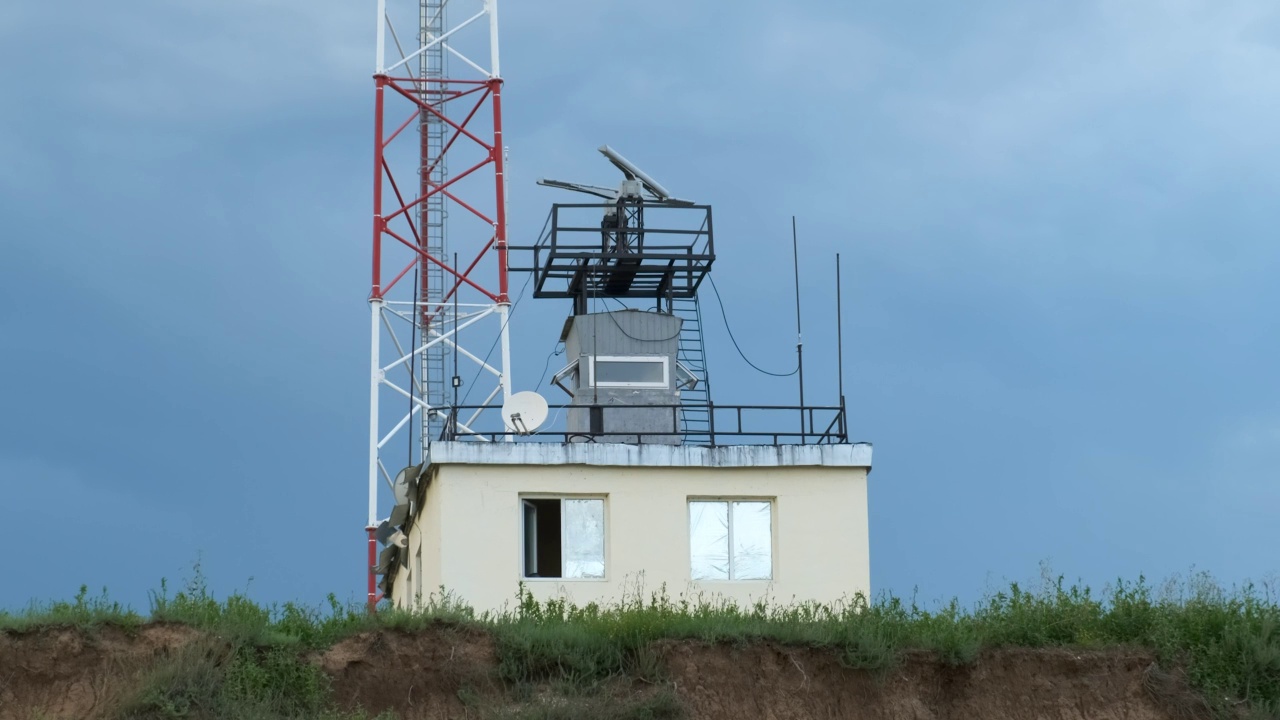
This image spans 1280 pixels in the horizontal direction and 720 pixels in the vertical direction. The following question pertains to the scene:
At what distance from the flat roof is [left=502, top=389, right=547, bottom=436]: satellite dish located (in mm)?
725

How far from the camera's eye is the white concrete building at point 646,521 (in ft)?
97.5

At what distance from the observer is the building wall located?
97.2 ft

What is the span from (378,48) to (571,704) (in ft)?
58.4

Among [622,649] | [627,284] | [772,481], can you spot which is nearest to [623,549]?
[772,481]

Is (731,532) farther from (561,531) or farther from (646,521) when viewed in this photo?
(561,531)

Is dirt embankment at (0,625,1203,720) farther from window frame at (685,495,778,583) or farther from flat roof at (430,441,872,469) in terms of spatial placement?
flat roof at (430,441,872,469)

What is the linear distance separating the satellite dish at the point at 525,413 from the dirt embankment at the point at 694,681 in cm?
627

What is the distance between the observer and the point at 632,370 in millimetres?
34406

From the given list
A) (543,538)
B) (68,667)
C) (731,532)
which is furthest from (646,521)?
(68,667)

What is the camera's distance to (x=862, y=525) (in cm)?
3055

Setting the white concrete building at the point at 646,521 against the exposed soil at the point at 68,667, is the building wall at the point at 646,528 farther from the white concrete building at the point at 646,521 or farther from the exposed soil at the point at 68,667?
the exposed soil at the point at 68,667

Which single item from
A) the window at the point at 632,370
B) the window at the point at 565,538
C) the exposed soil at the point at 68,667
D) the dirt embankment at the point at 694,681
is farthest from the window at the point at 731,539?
the exposed soil at the point at 68,667

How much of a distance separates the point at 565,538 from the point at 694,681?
582cm

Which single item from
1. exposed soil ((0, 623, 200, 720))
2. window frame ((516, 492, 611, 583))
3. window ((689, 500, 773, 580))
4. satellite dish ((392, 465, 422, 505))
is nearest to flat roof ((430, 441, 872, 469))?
window frame ((516, 492, 611, 583))
